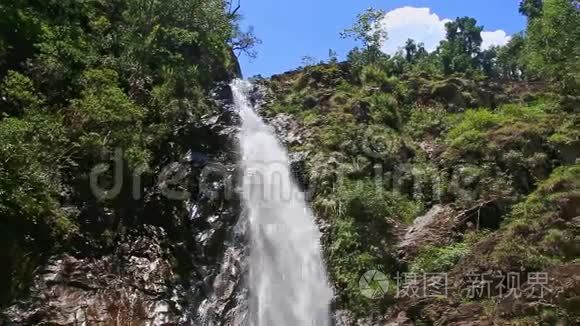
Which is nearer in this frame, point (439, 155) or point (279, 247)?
point (279, 247)

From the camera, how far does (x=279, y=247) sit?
1700 cm

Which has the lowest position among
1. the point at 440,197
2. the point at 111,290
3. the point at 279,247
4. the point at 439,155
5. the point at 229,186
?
the point at 111,290

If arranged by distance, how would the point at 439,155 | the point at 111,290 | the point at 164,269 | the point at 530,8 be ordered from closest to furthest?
the point at 111,290 < the point at 164,269 < the point at 439,155 < the point at 530,8

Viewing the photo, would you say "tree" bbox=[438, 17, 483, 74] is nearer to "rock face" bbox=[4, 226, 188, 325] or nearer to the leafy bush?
the leafy bush

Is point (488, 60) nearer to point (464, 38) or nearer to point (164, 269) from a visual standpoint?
point (464, 38)

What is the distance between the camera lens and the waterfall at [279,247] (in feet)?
48.7

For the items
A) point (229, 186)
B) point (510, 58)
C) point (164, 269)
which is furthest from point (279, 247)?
point (510, 58)

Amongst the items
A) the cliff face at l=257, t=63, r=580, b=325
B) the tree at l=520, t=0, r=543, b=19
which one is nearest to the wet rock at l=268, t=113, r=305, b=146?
the cliff face at l=257, t=63, r=580, b=325

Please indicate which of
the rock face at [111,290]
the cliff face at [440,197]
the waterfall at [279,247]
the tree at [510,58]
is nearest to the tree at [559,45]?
the cliff face at [440,197]

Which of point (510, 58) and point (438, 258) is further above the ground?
point (510, 58)

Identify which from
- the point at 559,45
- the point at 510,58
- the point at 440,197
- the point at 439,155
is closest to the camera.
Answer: the point at 440,197

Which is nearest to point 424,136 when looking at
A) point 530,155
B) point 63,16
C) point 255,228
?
point 530,155

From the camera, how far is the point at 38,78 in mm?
16469

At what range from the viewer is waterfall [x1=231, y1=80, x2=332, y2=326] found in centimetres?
1485
